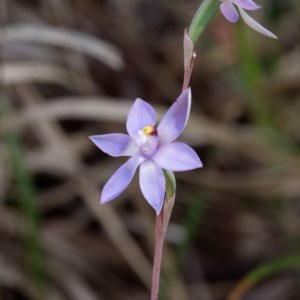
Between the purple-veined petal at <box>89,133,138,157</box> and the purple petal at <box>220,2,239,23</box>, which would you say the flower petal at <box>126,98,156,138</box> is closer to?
the purple-veined petal at <box>89,133,138,157</box>

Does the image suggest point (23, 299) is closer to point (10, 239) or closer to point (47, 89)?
point (10, 239)

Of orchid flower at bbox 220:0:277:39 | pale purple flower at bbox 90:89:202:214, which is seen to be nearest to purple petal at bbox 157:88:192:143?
pale purple flower at bbox 90:89:202:214

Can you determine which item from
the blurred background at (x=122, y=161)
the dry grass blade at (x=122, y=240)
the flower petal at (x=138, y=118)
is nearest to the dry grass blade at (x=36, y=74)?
the blurred background at (x=122, y=161)

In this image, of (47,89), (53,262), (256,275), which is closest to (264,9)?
(47,89)

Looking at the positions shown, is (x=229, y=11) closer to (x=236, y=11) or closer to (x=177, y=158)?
(x=236, y=11)

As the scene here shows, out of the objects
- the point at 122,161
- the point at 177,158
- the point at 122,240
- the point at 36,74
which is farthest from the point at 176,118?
the point at 36,74
